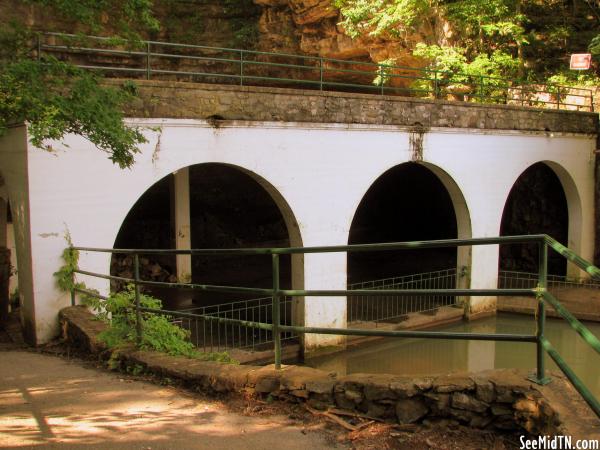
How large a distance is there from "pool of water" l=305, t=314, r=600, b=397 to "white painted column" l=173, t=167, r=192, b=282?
197 inches

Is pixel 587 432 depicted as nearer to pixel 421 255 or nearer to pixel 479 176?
pixel 479 176

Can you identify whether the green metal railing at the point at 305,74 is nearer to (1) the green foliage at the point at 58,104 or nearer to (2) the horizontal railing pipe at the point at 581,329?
(1) the green foliage at the point at 58,104

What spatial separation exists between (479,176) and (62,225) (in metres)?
8.01

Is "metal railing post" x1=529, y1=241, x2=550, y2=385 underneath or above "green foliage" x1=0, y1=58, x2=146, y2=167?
underneath

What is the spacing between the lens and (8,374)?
188 inches

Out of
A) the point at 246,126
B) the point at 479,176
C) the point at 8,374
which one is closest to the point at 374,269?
the point at 479,176

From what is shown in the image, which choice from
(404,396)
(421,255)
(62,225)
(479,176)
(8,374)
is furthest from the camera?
(421,255)

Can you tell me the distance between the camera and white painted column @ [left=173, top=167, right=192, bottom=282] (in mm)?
13078

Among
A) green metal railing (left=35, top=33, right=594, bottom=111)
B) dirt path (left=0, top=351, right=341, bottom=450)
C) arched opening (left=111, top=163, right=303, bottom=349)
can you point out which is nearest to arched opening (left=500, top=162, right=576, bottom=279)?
green metal railing (left=35, top=33, right=594, bottom=111)

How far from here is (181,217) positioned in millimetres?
13211

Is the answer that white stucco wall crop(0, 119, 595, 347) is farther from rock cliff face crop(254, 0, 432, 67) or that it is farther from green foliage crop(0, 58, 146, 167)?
rock cliff face crop(254, 0, 432, 67)

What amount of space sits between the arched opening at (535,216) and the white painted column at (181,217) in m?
7.75

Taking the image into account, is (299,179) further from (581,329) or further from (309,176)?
(581,329)

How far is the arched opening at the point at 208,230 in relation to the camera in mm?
13191
